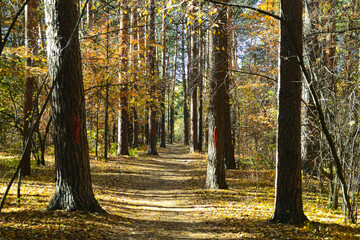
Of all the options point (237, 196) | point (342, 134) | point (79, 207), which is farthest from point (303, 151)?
point (79, 207)

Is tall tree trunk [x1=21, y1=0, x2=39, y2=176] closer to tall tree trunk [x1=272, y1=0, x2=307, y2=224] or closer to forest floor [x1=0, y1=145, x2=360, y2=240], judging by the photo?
forest floor [x1=0, y1=145, x2=360, y2=240]

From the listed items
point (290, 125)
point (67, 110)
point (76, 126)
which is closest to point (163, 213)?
point (76, 126)

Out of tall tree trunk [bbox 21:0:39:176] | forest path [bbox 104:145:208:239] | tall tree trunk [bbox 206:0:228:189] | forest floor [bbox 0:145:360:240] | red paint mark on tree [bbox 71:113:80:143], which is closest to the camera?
forest floor [bbox 0:145:360:240]

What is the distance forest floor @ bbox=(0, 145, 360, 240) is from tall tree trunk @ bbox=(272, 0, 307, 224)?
48cm

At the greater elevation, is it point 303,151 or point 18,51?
point 18,51

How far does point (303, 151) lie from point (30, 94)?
10.2 meters

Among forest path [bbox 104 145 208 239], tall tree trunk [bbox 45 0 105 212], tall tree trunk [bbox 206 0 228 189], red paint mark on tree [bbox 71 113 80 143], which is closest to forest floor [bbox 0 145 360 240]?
forest path [bbox 104 145 208 239]

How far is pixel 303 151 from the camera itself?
11.1 metres

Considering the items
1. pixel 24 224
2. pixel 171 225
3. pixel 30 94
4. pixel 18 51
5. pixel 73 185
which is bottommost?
pixel 171 225

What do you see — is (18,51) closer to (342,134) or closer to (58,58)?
(58,58)

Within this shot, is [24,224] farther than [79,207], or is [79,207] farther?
[79,207]

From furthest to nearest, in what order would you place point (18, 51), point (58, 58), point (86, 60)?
point (86, 60), point (18, 51), point (58, 58)

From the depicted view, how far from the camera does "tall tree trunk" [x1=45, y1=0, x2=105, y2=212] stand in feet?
18.4

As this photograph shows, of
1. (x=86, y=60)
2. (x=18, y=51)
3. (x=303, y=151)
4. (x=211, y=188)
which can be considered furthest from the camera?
(x=86, y=60)
